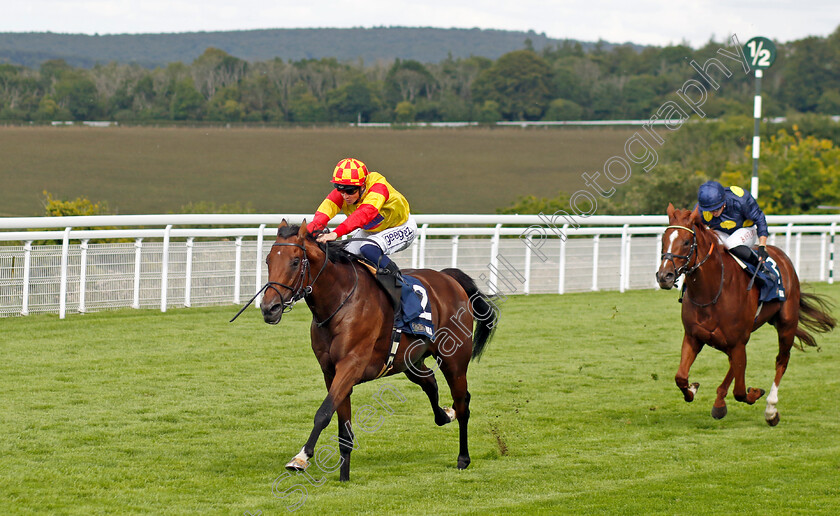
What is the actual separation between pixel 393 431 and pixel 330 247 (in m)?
1.53

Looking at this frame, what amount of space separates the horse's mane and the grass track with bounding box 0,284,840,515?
1.13 meters

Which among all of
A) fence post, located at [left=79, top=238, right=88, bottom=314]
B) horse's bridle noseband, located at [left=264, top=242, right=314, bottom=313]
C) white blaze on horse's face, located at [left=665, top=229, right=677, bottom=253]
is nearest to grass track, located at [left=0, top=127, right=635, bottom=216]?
fence post, located at [left=79, top=238, right=88, bottom=314]

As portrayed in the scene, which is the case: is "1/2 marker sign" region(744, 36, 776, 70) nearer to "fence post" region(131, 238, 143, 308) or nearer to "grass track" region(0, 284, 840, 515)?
"grass track" region(0, 284, 840, 515)

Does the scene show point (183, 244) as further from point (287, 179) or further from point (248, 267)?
point (287, 179)

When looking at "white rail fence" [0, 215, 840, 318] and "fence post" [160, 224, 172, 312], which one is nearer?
"white rail fence" [0, 215, 840, 318]

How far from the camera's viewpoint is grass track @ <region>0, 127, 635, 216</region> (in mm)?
32094

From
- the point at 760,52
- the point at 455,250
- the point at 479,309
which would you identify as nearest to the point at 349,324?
the point at 479,309

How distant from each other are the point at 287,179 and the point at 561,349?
29.1m

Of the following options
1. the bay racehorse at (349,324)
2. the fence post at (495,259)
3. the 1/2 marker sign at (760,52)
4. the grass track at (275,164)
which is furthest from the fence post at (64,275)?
the grass track at (275,164)

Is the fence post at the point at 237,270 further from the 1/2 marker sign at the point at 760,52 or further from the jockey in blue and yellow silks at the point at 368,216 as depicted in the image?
the 1/2 marker sign at the point at 760,52

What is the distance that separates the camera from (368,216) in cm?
485

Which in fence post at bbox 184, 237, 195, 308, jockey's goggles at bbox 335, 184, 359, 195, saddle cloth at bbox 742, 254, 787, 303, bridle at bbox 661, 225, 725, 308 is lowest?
fence post at bbox 184, 237, 195, 308

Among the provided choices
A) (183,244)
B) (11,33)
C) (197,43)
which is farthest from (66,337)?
(197,43)

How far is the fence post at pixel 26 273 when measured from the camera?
8.58 metres
